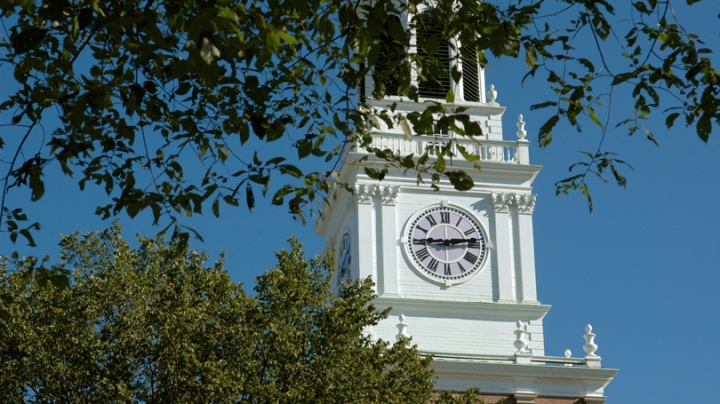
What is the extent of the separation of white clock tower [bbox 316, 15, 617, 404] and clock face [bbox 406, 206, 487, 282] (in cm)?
3

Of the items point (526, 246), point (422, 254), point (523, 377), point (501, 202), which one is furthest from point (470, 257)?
point (523, 377)

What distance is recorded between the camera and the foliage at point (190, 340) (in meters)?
29.6

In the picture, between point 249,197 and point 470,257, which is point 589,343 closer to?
point 470,257

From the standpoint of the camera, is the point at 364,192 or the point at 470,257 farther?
the point at 364,192

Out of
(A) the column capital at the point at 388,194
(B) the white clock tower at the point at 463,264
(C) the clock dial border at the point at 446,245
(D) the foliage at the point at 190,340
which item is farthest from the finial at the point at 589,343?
(D) the foliage at the point at 190,340

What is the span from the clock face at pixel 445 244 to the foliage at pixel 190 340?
14.7 metres

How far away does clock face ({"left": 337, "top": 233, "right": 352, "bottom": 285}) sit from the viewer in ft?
165

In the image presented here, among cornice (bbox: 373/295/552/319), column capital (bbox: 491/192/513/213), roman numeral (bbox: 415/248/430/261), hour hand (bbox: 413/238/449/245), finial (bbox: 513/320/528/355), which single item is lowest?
finial (bbox: 513/320/528/355)

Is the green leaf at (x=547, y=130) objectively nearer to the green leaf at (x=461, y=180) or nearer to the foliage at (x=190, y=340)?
the green leaf at (x=461, y=180)

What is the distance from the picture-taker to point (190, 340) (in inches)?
1198

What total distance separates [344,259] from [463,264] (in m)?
4.54

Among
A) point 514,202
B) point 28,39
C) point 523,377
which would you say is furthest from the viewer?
point 514,202

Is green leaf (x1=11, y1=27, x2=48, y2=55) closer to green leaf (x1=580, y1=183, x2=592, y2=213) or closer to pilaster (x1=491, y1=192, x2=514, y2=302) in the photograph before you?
green leaf (x1=580, y1=183, x2=592, y2=213)

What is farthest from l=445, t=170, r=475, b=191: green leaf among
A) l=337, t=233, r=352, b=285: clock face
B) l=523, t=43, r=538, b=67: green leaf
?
l=337, t=233, r=352, b=285: clock face
